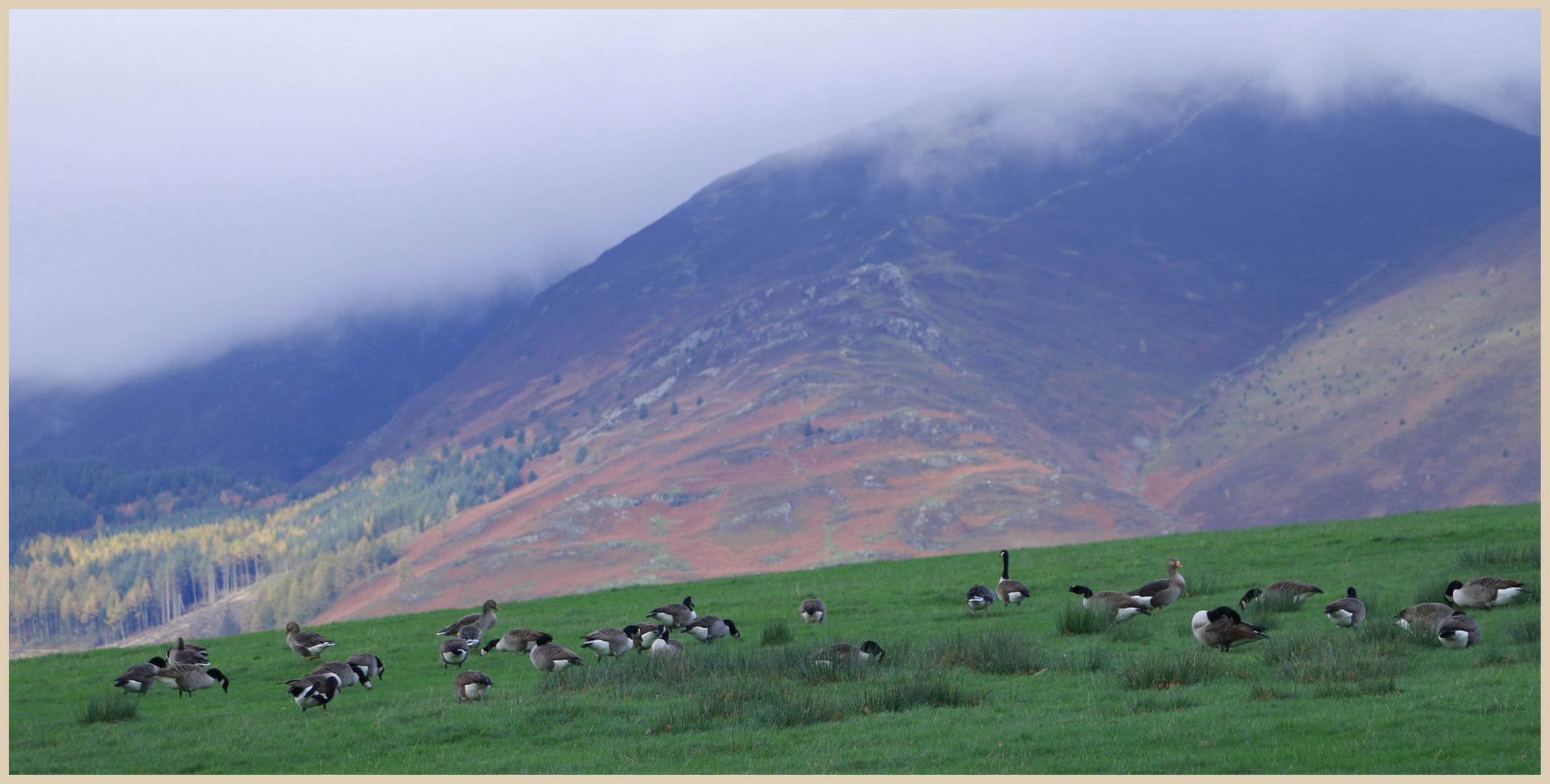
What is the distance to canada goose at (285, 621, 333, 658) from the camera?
2908 cm

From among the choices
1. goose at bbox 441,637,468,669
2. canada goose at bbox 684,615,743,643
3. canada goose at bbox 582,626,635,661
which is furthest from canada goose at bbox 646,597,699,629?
goose at bbox 441,637,468,669

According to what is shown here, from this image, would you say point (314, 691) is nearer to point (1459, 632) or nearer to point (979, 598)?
point (979, 598)

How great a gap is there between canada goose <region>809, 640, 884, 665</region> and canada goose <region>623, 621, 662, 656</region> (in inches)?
184

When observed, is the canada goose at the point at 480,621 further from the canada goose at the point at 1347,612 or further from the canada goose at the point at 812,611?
the canada goose at the point at 1347,612

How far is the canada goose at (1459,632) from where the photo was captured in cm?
1992

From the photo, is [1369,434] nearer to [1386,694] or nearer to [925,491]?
[925,491]

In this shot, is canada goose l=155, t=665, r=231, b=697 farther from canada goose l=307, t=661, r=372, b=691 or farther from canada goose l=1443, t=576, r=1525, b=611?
canada goose l=1443, t=576, r=1525, b=611

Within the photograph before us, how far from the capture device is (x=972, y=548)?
156 m

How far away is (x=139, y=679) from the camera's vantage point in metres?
25.0

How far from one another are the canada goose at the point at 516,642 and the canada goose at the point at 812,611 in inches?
254

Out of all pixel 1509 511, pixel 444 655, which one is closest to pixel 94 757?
pixel 444 655

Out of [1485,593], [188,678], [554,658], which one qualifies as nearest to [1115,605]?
[1485,593]

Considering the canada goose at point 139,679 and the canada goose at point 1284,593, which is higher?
the canada goose at point 139,679

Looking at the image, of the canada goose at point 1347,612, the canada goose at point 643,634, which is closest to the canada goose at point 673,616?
the canada goose at point 643,634
